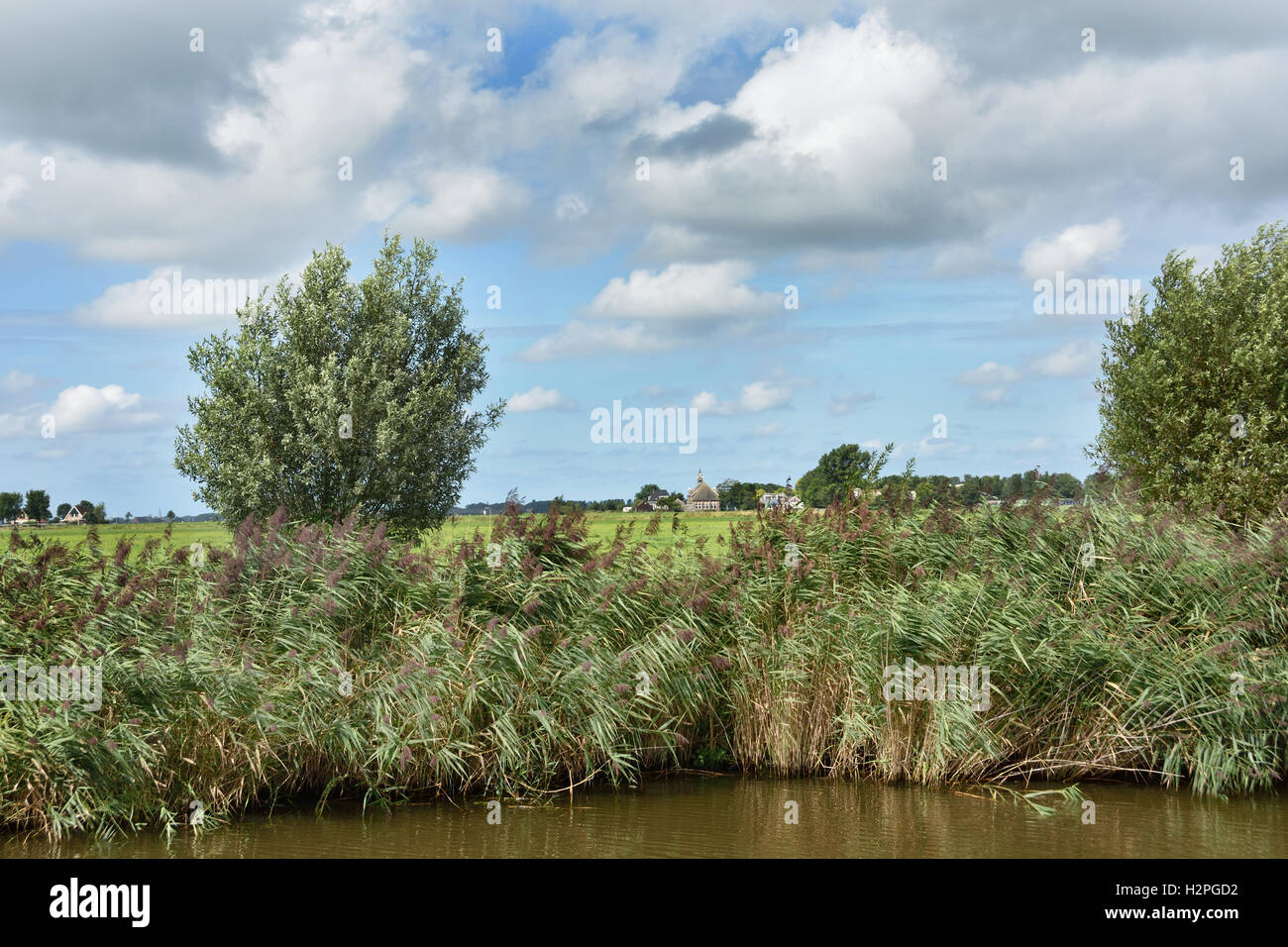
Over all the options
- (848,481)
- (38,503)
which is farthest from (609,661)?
(38,503)

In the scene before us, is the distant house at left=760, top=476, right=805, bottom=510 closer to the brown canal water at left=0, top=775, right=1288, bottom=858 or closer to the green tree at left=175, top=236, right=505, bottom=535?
the brown canal water at left=0, top=775, right=1288, bottom=858

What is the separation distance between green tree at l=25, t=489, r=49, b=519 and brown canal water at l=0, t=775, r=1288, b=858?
55.7 meters

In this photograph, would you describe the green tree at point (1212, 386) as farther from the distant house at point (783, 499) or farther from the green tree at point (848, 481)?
the distant house at point (783, 499)

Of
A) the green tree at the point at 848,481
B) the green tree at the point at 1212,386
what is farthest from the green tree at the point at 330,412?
the green tree at the point at 1212,386

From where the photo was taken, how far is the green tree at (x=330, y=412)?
89.0 feet

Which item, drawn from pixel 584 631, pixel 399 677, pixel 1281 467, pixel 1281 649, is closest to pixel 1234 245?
pixel 1281 467

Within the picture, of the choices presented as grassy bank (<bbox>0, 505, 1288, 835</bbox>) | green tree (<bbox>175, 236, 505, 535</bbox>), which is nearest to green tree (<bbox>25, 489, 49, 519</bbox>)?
green tree (<bbox>175, 236, 505, 535</bbox>)

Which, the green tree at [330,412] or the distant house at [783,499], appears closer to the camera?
the distant house at [783,499]

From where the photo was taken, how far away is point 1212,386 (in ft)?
77.9

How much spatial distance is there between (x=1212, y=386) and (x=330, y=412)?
23.3 m

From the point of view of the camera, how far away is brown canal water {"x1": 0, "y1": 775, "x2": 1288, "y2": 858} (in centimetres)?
784

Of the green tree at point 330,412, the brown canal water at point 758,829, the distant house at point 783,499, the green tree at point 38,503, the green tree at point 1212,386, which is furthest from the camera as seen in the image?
the green tree at point 38,503

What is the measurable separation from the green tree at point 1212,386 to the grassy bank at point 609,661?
41.5ft

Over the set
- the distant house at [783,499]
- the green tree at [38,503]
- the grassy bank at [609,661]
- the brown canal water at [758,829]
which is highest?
the green tree at [38,503]
